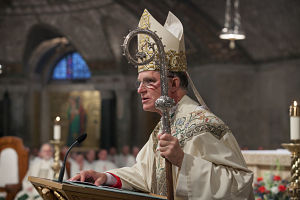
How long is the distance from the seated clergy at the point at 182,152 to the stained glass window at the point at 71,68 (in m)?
12.8

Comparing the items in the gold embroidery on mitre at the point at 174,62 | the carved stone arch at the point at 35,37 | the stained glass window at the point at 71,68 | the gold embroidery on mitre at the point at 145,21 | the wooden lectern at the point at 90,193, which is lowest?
the wooden lectern at the point at 90,193

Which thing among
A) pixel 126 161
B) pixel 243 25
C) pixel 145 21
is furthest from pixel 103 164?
pixel 145 21

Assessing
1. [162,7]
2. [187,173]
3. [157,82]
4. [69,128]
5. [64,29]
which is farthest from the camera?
[69,128]

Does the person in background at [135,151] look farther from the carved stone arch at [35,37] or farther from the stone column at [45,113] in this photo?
the carved stone arch at [35,37]

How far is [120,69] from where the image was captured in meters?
13.8

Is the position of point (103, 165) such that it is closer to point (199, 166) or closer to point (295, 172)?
point (295, 172)

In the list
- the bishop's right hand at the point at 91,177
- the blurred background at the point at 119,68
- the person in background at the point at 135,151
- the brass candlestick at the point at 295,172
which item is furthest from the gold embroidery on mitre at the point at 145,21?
the person in background at the point at 135,151

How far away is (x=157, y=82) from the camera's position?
8.87 ft

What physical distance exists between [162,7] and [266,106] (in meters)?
2.99

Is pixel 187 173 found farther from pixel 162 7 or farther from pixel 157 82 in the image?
pixel 162 7

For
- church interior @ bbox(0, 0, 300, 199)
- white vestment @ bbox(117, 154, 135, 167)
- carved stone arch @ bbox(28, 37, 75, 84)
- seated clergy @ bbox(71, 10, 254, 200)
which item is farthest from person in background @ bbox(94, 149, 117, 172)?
seated clergy @ bbox(71, 10, 254, 200)

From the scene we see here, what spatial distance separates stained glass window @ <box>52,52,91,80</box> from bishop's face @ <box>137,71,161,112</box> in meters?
13.0

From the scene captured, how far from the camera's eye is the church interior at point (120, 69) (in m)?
10.3

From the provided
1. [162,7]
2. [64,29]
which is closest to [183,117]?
[162,7]
